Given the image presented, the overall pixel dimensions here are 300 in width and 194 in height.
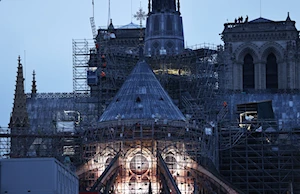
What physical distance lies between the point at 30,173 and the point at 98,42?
54927 mm

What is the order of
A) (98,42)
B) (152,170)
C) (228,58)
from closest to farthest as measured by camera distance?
(152,170) → (98,42) → (228,58)

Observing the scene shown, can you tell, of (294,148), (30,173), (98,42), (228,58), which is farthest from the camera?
(228,58)

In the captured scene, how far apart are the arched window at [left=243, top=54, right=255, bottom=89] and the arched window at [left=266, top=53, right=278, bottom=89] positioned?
1660 mm

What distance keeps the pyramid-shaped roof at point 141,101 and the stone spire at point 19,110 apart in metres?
11.6

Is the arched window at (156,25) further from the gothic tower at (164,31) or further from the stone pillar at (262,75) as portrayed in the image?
the stone pillar at (262,75)

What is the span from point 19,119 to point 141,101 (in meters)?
15.6

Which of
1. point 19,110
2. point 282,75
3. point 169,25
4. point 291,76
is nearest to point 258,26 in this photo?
point 282,75

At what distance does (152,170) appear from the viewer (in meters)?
119

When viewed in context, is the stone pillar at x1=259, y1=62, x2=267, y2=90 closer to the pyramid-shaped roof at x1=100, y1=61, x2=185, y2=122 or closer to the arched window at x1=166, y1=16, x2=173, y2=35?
the arched window at x1=166, y1=16, x2=173, y2=35

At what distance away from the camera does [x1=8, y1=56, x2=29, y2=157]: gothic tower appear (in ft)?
Result: 413

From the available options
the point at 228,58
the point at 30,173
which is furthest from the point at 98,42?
the point at 30,173

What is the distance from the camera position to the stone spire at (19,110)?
133000 millimetres

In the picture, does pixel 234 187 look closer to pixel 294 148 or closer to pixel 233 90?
pixel 294 148

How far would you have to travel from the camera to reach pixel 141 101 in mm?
122250
